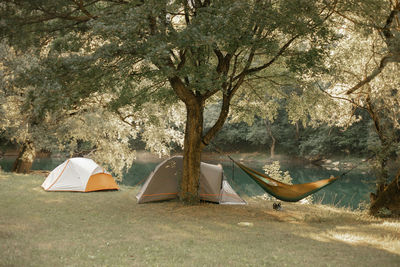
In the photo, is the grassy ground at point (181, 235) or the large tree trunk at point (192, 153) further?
the large tree trunk at point (192, 153)

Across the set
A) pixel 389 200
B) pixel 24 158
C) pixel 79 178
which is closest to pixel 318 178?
pixel 389 200

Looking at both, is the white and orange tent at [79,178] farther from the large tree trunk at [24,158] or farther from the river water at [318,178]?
the river water at [318,178]

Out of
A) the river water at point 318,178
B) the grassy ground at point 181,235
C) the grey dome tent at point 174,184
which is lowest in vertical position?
the river water at point 318,178

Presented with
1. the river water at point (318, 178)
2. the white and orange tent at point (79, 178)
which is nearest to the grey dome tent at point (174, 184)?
the white and orange tent at point (79, 178)

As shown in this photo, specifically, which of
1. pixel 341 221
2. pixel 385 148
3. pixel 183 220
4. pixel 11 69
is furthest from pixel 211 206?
pixel 11 69

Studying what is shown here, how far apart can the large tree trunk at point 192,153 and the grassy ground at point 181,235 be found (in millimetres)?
397

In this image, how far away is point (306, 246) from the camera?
15.3 ft

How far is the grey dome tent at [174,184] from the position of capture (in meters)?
8.38

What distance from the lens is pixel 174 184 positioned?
28.2 ft

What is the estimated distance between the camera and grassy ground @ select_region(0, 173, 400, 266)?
13.1 ft

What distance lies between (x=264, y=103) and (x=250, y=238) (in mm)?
5198

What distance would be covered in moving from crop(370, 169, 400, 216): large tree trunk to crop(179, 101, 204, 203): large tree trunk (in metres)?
3.74

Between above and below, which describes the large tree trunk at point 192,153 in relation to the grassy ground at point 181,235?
above

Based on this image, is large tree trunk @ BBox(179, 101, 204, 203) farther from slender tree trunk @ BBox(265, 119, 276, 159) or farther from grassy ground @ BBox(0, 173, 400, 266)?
slender tree trunk @ BBox(265, 119, 276, 159)
